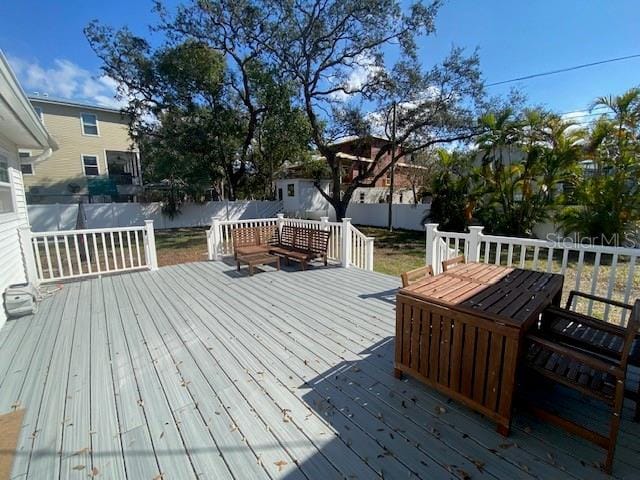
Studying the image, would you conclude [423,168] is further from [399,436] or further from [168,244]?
[399,436]

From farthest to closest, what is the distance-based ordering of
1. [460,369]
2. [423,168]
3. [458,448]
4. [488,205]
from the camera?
[423,168] → [488,205] → [460,369] → [458,448]

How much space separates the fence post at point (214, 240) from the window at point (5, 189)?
315 centimetres

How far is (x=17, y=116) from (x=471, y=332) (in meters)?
5.06

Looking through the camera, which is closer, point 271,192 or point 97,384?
point 97,384

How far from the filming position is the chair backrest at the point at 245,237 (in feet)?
20.3

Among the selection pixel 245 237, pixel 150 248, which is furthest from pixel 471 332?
pixel 150 248

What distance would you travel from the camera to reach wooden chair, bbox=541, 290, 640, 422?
192 cm

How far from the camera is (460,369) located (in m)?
1.97

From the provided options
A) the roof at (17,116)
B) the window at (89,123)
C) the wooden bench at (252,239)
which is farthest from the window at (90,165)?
the wooden bench at (252,239)

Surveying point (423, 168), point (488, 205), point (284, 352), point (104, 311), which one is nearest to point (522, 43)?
point (488, 205)

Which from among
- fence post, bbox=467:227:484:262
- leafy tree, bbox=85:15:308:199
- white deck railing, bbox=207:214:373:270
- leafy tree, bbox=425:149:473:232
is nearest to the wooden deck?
fence post, bbox=467:227:484:262

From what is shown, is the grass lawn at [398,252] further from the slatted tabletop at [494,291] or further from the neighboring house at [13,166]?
the neighboring house at [13,166]

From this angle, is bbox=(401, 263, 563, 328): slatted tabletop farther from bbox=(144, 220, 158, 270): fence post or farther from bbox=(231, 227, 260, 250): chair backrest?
bbox=(144, 220, 158, 270): fence post

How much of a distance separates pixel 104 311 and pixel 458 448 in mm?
4298
